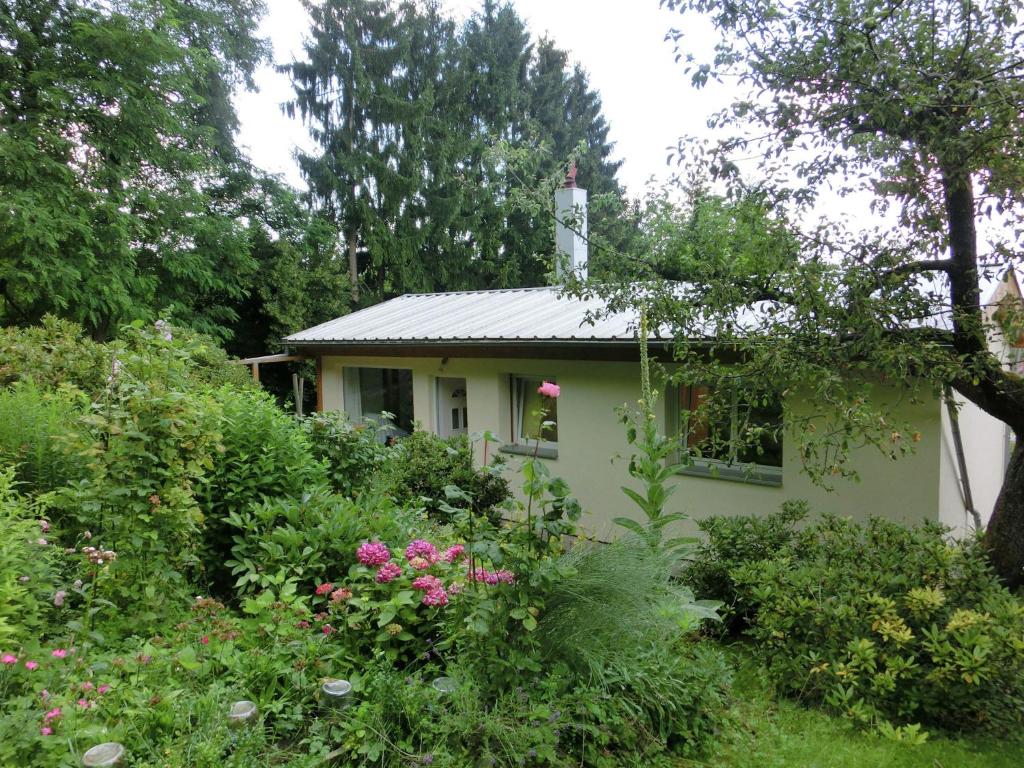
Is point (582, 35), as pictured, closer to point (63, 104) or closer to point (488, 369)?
point (63, 104)

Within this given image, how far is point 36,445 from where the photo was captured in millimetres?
4383

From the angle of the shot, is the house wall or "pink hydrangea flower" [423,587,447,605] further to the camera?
the house wall

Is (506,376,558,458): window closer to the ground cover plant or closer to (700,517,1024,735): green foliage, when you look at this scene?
(700,517,1024,735): green foliage

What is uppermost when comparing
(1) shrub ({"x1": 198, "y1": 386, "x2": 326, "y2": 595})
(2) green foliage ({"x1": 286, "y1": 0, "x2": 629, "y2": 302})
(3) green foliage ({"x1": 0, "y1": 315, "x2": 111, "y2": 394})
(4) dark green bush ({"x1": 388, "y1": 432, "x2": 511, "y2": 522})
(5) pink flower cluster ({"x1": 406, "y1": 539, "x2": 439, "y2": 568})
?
(2) green foliage ({"x1": 286, "y1": 0, "x2": 629, "y2": 302})

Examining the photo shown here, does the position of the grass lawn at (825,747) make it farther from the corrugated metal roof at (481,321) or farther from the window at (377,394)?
the window at (377,394)

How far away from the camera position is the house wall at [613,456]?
6.27m

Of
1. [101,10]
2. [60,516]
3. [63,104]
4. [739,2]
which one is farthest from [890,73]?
[101,10]

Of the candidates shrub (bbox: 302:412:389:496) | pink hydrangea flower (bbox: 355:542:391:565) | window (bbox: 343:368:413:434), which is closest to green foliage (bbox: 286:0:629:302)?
window (bbox: 343:368:413:434)

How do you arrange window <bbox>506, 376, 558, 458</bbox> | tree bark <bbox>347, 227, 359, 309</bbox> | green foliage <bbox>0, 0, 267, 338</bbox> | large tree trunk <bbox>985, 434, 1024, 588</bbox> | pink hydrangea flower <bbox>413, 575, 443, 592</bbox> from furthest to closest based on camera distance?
tree bark <bbox>347, 227, 359, 309</bbox>, green foliage <bbox>0, 0, 267, 338</bbox>, window <bbox>506, 376, 558, 458</bbox>, large tree trunk <bbox>985, 434, 1024, 588</bbox>, pink hydrangea flower <bbox>413, 575, 443, 592</bbox>

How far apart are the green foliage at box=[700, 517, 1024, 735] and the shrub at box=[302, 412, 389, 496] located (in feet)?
10.2

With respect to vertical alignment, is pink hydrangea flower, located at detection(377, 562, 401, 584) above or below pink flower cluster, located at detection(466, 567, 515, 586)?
below

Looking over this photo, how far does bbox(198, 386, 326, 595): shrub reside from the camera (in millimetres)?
4270

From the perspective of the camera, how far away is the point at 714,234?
17.2ft

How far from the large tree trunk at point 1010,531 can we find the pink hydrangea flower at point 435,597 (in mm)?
4103
